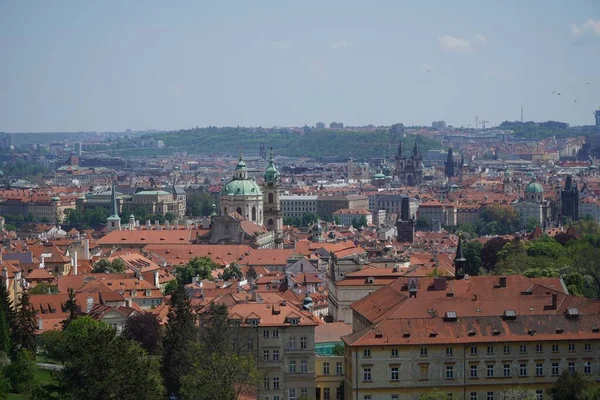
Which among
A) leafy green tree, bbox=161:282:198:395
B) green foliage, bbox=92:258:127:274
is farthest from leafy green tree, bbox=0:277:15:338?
green foliage, bbox=92:258:127:274

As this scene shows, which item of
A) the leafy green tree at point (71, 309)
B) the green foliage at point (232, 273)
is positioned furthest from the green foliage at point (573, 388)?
the green foliage at point (232, 273)

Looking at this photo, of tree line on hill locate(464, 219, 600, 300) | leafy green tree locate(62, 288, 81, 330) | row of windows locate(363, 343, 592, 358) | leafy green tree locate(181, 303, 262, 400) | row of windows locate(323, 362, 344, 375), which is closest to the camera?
leafy green tree locate(181, 303, 262, 400)

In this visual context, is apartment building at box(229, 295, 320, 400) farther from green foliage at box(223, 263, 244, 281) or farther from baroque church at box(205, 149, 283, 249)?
baroque church at box(205, 149, 283, 249)

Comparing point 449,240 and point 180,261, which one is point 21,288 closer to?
point 180,261

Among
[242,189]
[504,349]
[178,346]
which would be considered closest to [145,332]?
[178,346]

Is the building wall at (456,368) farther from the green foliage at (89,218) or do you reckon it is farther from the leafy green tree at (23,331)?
the green foliage at (89,218)
